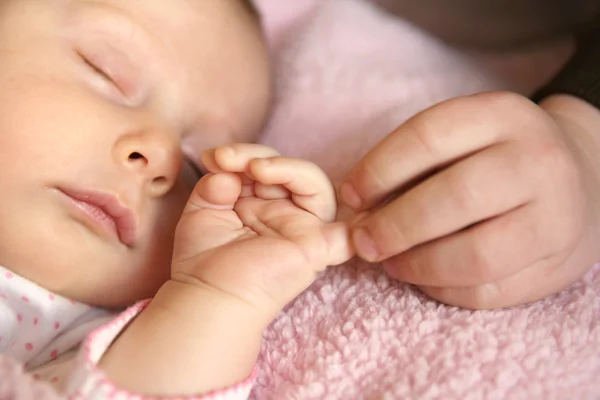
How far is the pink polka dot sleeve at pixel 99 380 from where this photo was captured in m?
0.58

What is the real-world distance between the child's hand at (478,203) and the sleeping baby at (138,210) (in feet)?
0.24

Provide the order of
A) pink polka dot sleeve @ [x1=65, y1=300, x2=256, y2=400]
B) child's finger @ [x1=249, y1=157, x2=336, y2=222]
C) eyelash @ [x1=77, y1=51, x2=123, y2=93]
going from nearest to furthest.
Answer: pink polka dot sleeve @ [x1=65, y1=300, x2=256, y2=400], child's finger @ [x1=249, y1=157, x2=336, y2=222], eyelash @ [x1=77, y1=51, x2=123, y2=93]

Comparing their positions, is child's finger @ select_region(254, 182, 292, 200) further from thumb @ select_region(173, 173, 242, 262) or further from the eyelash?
the eyelash

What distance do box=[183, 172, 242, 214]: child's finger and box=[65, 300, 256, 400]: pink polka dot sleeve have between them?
15 centimetres

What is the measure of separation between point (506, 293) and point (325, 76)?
0.54 meters

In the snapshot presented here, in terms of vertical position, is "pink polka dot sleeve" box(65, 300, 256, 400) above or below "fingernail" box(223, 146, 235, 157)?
below

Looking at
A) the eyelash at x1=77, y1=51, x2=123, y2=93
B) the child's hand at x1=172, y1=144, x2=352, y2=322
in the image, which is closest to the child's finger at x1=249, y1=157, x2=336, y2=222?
the child's hand at x1=172, y1=144, x2=352, y2=322

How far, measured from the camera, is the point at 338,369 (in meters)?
0.64

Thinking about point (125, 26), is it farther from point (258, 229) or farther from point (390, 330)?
point (390, 330)

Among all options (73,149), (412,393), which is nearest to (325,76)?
(73,149)

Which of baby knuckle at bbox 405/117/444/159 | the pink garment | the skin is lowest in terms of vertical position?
the pink garment

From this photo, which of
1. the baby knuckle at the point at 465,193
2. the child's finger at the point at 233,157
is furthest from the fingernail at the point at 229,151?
the baby knuckle at the point at 465,193

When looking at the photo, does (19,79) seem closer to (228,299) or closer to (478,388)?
(228,299)

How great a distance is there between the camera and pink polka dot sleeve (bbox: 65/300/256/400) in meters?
0.58
